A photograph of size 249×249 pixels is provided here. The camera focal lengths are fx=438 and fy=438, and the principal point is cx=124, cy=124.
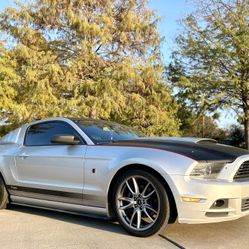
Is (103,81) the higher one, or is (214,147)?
(103,81)

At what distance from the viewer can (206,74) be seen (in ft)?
72.4

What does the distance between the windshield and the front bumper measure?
1.48 meters

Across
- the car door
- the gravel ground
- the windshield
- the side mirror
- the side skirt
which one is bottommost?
the gravel ground

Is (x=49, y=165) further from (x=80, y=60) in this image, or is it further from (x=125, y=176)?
(x=80, y=60)

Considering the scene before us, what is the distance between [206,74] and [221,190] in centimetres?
1781

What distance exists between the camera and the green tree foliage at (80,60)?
18734 millimetres

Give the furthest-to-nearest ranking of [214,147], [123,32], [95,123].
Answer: [123,32] < [95,123] < [214,147]

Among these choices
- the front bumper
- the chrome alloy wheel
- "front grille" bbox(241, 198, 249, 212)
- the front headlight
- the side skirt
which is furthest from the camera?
the side skirt

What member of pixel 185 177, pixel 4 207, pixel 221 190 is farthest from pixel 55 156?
pixel 221 190

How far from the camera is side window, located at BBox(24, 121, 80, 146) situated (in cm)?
635

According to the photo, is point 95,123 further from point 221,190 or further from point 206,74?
point 206,74

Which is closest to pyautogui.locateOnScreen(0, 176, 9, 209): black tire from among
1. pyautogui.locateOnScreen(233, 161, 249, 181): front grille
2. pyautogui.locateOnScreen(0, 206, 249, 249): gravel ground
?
pyautogui.locateOnScreen(0, 206, 249, 249): gravel ground

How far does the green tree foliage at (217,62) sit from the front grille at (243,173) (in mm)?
15911

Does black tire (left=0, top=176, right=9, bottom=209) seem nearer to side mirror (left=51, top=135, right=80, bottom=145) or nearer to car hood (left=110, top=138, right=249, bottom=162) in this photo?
side mirror (left=51, top=135, right=80, bottom=145)
